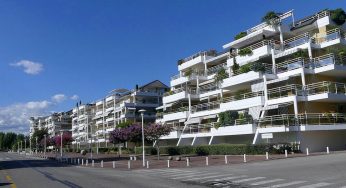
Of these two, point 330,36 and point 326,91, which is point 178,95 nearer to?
point 330,36

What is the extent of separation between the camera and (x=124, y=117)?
309 feet

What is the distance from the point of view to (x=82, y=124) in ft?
447

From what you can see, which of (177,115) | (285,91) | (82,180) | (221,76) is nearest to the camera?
(82,180)

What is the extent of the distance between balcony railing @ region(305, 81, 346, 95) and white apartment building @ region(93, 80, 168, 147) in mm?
47059

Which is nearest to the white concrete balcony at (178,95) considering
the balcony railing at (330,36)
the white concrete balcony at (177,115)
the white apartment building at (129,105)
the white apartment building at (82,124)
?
the white concrete balcony at (177,115)

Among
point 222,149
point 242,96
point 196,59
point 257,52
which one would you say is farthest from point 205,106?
point 222,149

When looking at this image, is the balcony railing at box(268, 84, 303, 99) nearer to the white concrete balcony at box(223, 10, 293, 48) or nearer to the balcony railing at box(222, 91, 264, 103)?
A: the balcony railing at box(222, 91, 264, 103)

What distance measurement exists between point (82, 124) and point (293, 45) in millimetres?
100559

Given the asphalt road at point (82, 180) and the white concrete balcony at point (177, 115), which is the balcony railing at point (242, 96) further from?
the asphalt road at point (82, 180)

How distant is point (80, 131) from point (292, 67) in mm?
102674

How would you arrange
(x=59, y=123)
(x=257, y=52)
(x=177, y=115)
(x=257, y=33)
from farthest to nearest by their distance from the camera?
(x=59, y=123) → (x=177, y=115) → (x=257, y=33) → (x=257, y=52)

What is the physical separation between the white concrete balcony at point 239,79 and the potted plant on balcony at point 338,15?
10.2m

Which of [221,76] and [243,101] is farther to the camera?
[221,76]

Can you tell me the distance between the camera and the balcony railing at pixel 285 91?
42.9 m
